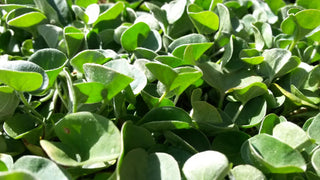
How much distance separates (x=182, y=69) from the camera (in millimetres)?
691

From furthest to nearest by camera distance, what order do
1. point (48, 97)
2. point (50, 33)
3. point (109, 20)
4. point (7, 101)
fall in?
point (109, 20) < point (50, 33) < point (48, 97) < point (7, 101)

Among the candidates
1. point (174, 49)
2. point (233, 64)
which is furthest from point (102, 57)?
point (233, 64)

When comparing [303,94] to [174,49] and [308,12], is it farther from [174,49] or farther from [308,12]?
[174,49]

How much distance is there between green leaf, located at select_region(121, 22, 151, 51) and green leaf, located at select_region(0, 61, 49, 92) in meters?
0.24

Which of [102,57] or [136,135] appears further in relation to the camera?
[102,57]

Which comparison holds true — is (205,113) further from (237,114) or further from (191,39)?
(191,39)

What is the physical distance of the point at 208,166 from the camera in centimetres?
56

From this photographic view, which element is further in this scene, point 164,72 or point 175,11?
point 175,11

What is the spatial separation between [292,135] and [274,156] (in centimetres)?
6

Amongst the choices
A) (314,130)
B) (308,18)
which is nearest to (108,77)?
(314,130)

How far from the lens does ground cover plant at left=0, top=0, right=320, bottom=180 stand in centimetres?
61

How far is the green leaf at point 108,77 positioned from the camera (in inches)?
24.3

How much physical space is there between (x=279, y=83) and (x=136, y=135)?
1.42 feet

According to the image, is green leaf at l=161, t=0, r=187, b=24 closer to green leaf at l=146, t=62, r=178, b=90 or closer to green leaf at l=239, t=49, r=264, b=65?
green leaf at l=239, t=49, r=264, b=65
